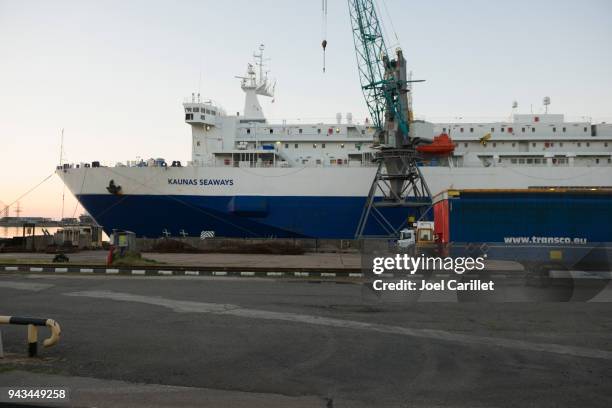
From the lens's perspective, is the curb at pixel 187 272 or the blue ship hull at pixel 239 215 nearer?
the curb at pixel 187 272

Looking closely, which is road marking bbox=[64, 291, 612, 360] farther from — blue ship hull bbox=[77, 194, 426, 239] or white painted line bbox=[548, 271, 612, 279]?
blue ship hull bbox=[77, 194, 426, 239]

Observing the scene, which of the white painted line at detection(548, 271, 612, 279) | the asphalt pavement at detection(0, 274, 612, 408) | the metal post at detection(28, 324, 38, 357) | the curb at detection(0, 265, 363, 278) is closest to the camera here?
the asphalt pavement at detection(0, 274, 612, 408)

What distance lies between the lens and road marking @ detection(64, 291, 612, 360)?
8508 mm

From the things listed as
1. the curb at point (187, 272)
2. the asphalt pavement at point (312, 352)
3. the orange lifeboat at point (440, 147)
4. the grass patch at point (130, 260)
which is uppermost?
the orange lifeboat at point (440, 147)

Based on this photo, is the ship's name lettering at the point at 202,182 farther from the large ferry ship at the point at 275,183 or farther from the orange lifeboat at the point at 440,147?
the orange lifeboat at the point at 440,147

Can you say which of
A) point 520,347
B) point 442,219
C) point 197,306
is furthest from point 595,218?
point 197,306

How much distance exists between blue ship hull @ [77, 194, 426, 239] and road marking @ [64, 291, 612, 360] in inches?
1054

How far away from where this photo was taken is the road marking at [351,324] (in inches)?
335

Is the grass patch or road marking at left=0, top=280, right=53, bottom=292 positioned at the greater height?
the grass patch

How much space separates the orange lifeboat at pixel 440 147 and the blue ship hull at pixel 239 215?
26.0 ft

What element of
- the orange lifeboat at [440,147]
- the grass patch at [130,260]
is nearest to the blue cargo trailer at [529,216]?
the grass patch at [130,260]

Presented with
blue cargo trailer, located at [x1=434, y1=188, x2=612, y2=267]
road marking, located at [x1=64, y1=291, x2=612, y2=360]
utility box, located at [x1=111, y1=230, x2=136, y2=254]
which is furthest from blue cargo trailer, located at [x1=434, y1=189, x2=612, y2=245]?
utility box, located at [x1=111, y1=230, x2=136, y2=254]

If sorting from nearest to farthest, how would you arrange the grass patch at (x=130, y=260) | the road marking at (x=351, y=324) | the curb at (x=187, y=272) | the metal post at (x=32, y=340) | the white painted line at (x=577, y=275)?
the metal post at (x=32, y=340) → the road marking at (x=351, y=324) → the white painted line at (x=577, y=275) → the curb at (x=187, y=272) → the grass patch at (x=130, y=260)

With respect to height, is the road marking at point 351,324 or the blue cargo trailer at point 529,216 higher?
the blue cargo trailer at point 529,216
